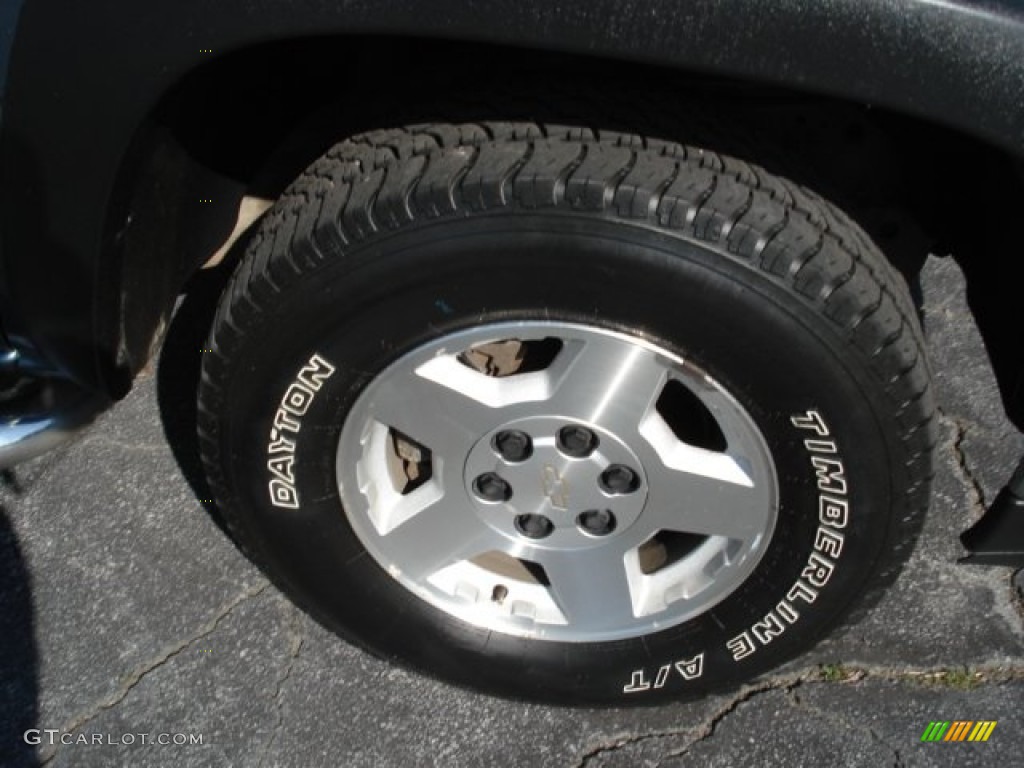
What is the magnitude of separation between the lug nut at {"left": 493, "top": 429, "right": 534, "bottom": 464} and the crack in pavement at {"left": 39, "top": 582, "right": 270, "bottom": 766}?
2.63 ft

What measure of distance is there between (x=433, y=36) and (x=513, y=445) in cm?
74

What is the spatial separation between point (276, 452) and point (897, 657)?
137 cm

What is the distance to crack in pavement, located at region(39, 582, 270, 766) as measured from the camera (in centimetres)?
213

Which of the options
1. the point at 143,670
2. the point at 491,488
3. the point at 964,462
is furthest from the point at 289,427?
the point at 964,462

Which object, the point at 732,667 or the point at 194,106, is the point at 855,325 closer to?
the point at 732,667

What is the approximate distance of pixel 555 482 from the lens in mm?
1870

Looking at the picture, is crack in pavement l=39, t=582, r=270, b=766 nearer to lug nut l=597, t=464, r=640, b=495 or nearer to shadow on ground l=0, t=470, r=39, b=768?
shadow on ground l=0, t=470, r=39, b=768

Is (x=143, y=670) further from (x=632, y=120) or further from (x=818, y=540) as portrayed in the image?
(x=632, y=120)

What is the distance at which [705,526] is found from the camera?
186cm

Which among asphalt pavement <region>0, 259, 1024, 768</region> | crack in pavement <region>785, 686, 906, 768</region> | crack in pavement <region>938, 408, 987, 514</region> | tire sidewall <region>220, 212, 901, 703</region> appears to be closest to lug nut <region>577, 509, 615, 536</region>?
tire sidewall <region>220, 212, 901, 703</region>

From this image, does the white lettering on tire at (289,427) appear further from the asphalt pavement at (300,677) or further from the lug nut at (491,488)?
the asphalt pavement at (300,677)

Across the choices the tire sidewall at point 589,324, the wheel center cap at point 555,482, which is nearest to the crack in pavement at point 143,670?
the tire sidewall at point 589,324

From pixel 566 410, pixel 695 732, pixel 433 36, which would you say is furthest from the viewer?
pixel 695 732

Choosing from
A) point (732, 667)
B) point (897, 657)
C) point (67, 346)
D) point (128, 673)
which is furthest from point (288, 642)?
point (897, 657)
